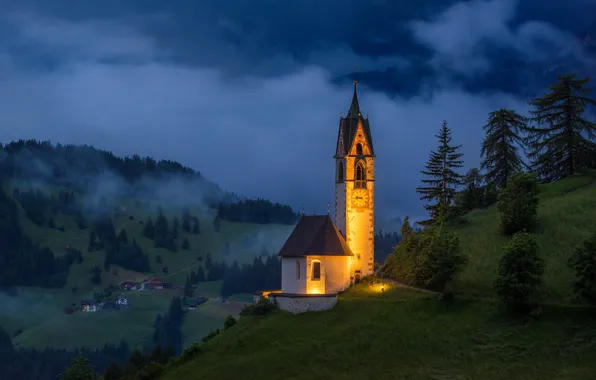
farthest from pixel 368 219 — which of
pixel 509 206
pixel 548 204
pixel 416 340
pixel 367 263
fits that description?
pixel 416 340

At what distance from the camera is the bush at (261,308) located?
255ft

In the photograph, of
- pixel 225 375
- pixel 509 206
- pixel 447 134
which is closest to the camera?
pixel 225 375

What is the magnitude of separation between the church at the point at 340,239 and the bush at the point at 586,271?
26435 millimetres

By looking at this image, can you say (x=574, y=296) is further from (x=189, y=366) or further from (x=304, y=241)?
(x=189, y=366)

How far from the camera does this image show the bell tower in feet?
291

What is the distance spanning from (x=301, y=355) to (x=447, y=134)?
198ft

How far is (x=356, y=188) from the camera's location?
297 ft

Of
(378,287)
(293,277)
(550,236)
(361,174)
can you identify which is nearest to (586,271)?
(550,236)

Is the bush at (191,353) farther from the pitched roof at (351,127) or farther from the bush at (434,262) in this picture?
the pitched roof at (351,127)

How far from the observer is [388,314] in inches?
2707

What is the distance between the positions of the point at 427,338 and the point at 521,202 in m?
26.9

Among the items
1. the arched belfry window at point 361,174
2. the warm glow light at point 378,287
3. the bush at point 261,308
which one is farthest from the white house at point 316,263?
the arched belfry window at point 361,174

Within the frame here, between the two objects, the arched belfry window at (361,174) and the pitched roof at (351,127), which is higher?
the pitched roof at (351,127)

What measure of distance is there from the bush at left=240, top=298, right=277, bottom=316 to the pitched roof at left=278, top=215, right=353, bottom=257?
246 inches
